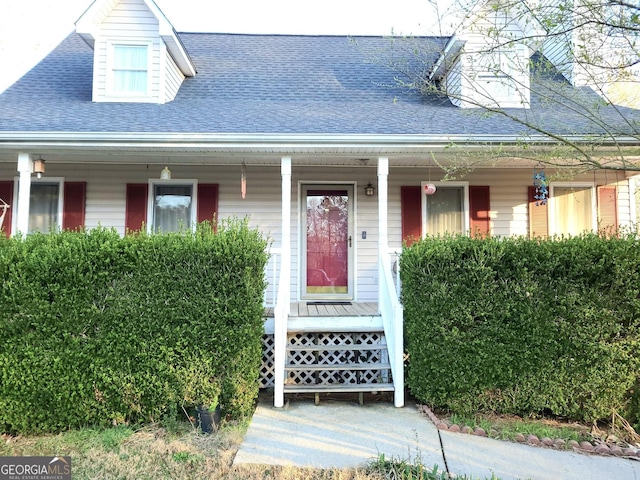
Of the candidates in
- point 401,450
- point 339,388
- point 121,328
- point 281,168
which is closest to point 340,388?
point 339,388

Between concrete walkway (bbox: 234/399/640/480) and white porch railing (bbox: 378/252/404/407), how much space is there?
0.37 meters

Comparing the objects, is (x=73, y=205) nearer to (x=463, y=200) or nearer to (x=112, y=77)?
(x=112, y=77)

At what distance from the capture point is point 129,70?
6.87 metres

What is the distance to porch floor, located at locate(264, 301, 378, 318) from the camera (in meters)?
5.20

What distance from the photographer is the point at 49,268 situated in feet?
12.5

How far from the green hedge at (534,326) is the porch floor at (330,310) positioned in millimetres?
1351

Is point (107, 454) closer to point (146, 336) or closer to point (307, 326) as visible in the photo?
point (146, 336)

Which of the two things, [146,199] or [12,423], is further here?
[146,199]

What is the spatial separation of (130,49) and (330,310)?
18.3 feet

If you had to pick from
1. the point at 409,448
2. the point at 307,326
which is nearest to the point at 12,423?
the point at 307,326

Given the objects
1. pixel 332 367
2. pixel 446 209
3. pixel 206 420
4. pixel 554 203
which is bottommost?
pixel 206 420

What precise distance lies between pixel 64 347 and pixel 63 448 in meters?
0.86

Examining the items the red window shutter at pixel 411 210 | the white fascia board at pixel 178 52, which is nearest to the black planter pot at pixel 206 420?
the red window shutter at pixel 411 210

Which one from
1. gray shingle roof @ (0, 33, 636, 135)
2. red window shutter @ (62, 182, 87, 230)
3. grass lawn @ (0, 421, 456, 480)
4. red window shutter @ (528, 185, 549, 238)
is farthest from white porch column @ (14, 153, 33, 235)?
red window shutter @ (528, 185, 549, 238)
